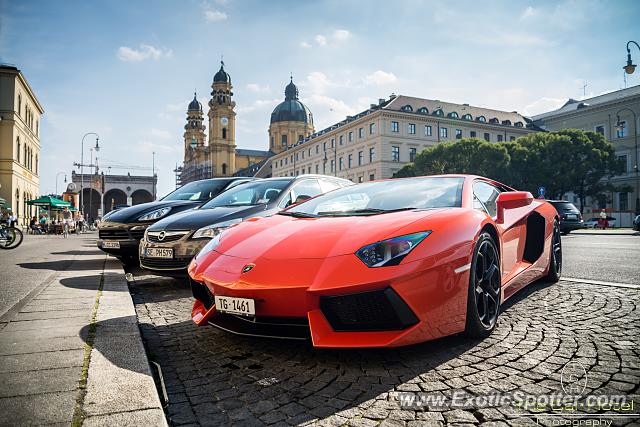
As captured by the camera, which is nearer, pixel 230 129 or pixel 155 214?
→ pixel 155 214

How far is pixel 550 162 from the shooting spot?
3947cm

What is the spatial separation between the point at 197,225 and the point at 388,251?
3209mm

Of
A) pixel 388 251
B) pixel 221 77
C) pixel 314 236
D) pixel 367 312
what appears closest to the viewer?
pixel 367 312

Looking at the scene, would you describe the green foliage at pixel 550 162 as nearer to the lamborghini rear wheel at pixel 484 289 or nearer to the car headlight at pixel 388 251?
the lamborghini rear wheel at pixel 484 289

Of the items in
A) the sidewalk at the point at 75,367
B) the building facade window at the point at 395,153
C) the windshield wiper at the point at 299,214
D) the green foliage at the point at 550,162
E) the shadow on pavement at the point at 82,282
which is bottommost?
the sidewalk at the point at 75,367

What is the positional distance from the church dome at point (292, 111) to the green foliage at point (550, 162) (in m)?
64.4

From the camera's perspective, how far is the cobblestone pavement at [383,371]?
1754mm

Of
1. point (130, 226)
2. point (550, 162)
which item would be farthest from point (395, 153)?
point (130, 226)

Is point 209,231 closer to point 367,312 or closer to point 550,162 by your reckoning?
point 367,312

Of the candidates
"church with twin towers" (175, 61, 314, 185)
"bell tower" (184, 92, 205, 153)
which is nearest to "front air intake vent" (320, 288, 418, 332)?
"church with twin towers" (175, 61, 314, 185)

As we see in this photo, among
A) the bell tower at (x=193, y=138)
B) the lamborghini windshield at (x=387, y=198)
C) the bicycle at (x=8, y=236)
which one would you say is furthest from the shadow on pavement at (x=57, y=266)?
the bell tower at (x=193, y=138)

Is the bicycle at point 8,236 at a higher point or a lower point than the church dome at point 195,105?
lower

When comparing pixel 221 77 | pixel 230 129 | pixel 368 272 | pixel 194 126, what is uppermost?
pixel 221 77

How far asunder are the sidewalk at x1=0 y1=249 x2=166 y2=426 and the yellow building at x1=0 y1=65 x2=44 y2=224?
4561 cm
